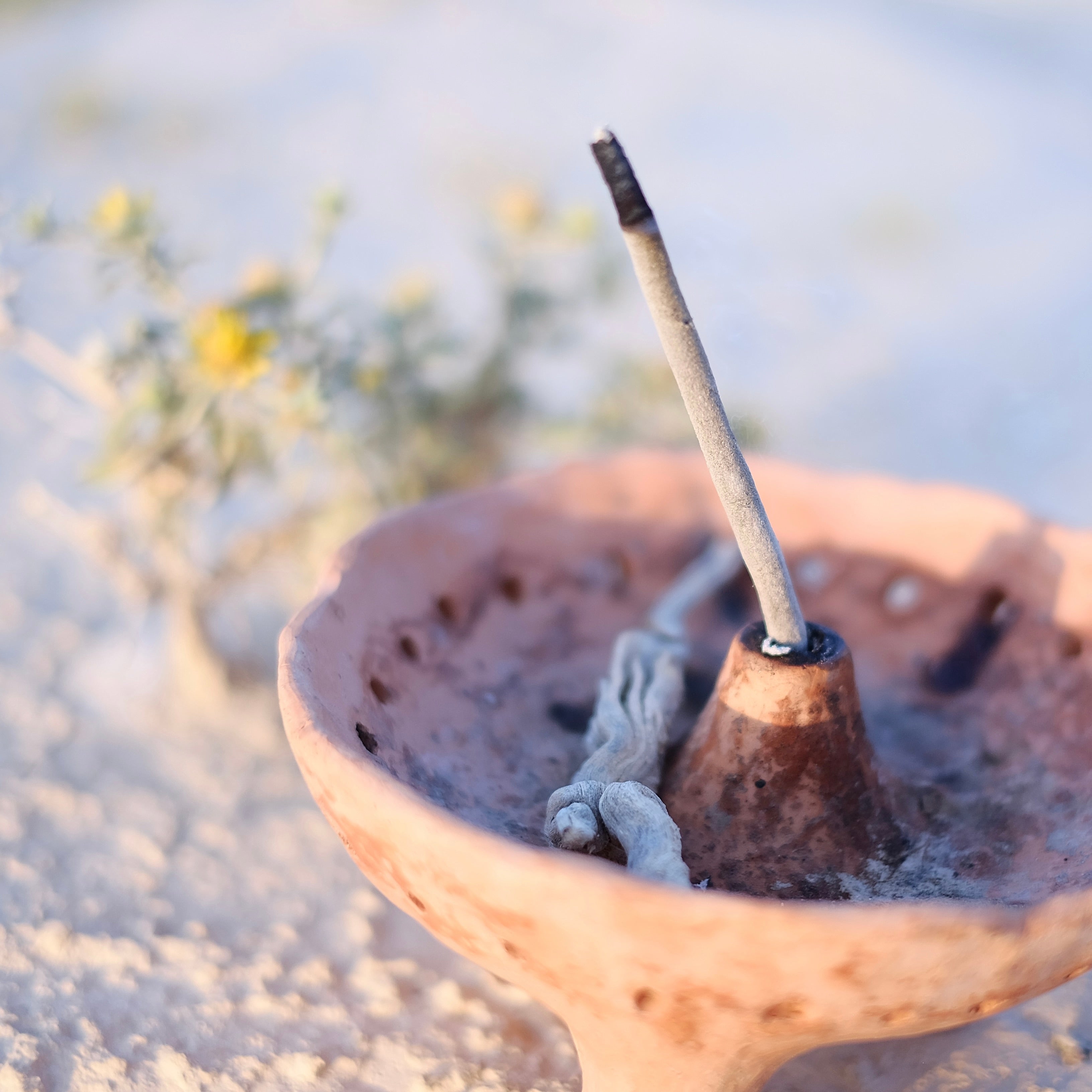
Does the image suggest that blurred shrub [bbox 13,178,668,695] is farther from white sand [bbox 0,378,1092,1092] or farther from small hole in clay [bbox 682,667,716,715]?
small hole in clay [bbox 682,667,716,715]

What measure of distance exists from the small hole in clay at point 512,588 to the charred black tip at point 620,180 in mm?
604

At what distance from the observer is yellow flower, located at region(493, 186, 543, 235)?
1838mm

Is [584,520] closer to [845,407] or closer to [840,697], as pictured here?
[840,697]

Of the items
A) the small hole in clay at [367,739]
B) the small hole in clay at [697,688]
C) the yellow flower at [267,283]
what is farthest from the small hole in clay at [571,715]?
the yellow flower at [267,283]

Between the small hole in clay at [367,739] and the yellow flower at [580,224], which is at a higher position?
the yellow flower at [580,224]

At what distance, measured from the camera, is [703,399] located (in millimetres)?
814

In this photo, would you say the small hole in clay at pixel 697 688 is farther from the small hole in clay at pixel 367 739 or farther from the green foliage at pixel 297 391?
the green foliage at pixel 297 391

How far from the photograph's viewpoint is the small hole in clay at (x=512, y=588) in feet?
4.14

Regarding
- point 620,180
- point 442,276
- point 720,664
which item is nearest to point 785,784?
point 720,664

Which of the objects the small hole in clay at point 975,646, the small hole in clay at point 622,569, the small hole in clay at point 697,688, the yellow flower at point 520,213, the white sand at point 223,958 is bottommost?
the white sand at point 223,958

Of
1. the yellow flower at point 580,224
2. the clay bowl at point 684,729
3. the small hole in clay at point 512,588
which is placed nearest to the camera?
the clay bowl at point 684,729

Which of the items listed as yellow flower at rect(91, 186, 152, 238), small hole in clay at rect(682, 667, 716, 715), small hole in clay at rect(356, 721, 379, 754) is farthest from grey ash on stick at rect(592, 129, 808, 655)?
yellow flower at rect(91, 186, 152, 238)

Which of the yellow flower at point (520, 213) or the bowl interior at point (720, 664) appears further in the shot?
the yellow flower at point (520, 213)

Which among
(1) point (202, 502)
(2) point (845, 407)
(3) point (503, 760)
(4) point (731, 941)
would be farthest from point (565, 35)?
(4) point (731, 941)
